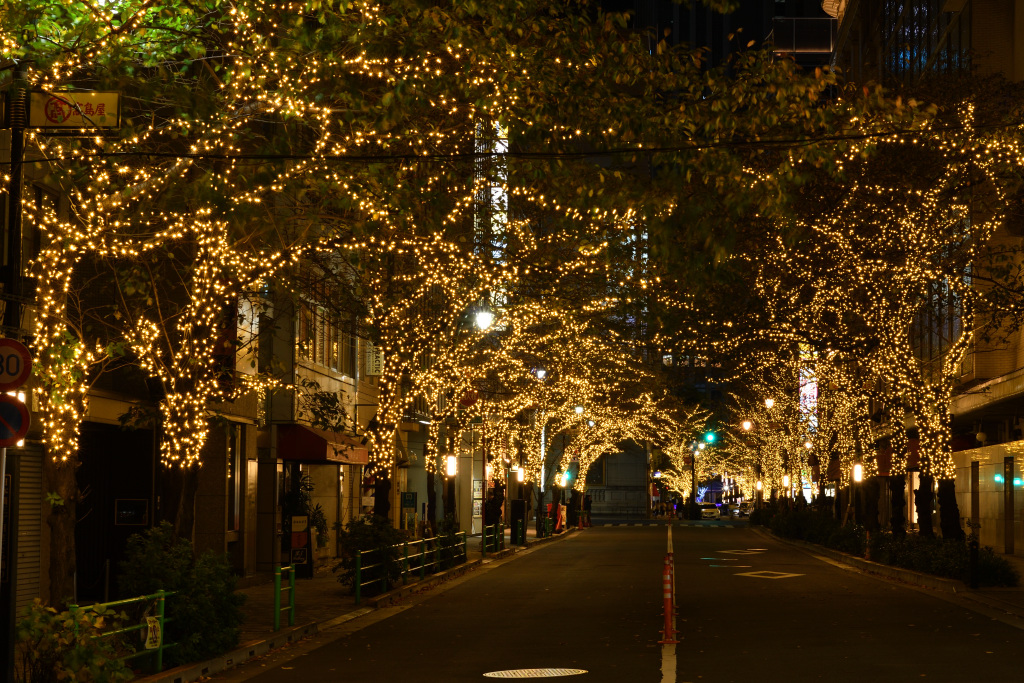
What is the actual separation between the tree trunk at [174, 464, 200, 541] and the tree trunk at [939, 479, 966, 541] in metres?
18.0

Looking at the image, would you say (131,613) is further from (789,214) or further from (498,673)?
(789,214)

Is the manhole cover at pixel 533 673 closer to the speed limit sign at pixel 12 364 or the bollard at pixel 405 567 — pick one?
the speed limit sign at pixel 12 364

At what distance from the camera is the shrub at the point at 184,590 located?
13844mm

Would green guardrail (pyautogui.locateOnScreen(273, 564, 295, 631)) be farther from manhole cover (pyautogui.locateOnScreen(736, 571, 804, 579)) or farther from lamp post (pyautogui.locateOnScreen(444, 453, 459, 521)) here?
lamp post (pyautogui.locateOnScreen(444, 453, 459, 521))

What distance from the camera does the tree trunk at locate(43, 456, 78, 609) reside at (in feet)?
49.6

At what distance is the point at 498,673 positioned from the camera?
13.5 meters

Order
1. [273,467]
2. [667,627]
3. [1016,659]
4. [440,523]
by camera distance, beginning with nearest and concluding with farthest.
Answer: [1016,659] < [667,627] < [273,467] < [440,523]

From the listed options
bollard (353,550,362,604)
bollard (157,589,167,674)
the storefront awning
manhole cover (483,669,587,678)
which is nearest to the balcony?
the storefront awning

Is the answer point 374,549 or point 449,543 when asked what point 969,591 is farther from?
point 449,543

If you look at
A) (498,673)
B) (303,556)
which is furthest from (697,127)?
(303,556)

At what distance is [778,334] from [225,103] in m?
25.9

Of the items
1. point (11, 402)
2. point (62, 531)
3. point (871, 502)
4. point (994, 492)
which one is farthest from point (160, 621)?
point (994, 492)

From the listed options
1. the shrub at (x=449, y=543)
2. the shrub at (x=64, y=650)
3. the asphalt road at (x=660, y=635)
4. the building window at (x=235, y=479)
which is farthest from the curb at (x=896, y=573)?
the shrub at (x=64, y=650)

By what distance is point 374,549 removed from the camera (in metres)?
23.0
